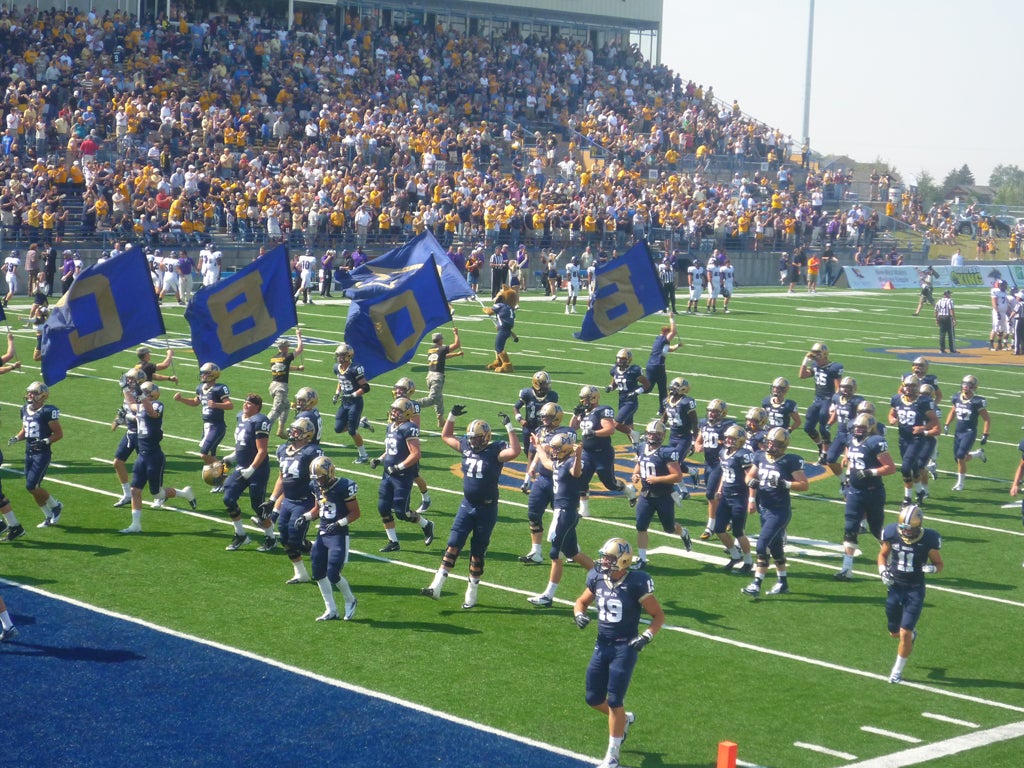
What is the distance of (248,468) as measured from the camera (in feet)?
50.4

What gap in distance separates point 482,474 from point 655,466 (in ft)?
6.90

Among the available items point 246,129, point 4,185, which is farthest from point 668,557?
point 246,129

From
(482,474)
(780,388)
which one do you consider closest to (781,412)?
(780,388)

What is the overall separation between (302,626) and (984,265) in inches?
2206

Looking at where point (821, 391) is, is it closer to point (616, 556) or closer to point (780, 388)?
point (780, 388)

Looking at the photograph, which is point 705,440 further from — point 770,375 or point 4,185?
point 4,185

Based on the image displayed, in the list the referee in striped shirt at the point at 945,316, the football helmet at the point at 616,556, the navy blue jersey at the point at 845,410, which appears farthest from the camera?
the referee in striped shirt at the point at 945,316

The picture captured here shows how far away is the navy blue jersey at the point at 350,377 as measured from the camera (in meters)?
19.9

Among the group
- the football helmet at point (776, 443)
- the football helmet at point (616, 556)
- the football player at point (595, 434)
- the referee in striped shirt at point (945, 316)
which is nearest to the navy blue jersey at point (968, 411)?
the football player at point (595, 434)

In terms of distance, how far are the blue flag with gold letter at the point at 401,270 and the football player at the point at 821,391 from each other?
5562mm

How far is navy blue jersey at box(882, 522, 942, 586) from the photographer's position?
12117 mm

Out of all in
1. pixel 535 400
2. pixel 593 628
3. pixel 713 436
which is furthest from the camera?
pixel 535 400

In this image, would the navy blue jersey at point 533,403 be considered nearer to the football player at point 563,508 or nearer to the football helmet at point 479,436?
the football player at point 563,508

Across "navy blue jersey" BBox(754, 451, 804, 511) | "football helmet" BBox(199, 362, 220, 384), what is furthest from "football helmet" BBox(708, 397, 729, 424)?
"football helmet" BBox(199, 362, 220, 384)
